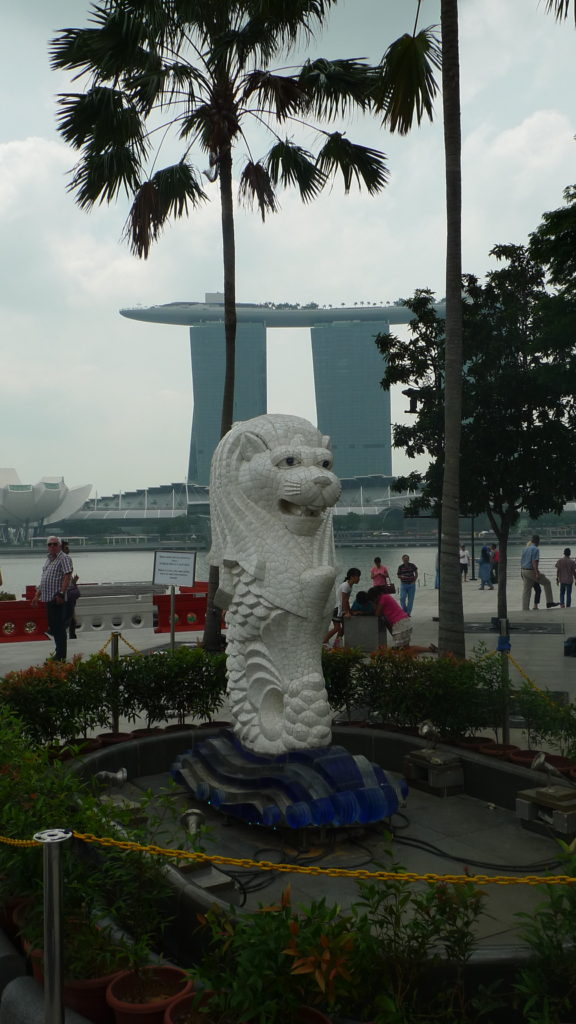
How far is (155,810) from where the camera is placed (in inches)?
196

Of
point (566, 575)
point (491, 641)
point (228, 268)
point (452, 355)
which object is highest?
point (228, 268)

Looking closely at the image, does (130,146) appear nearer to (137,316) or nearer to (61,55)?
(61,55)

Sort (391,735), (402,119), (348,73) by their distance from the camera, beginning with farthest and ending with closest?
(348,73) < (402,119) < (391,735)

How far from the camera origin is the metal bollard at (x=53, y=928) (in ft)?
7.72

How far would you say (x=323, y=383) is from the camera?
122 metres

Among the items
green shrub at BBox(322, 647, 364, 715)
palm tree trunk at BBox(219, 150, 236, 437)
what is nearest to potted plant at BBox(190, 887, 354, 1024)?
green shrub at BBox(322, 647, 364, 715)

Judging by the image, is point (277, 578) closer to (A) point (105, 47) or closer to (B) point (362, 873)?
(B) point (362, 873)

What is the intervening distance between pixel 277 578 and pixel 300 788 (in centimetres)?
124

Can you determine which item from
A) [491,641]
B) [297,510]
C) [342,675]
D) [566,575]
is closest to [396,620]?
[342,675]

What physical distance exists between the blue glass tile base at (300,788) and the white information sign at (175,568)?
426 centimetres

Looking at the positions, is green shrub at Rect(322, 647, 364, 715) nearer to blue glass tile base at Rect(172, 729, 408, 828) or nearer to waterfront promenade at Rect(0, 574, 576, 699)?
blue glass tile base at Rect(172, 729, 408, 828)

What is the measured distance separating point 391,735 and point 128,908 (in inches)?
133

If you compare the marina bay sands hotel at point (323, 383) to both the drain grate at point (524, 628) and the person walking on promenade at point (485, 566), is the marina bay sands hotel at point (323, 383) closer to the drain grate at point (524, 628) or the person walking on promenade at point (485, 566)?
the person walking on promenade at point (485, 566)

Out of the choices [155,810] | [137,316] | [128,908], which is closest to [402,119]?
[155,810]
